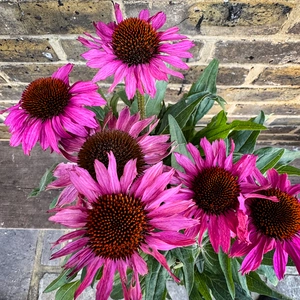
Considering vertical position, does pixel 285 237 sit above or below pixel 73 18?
below

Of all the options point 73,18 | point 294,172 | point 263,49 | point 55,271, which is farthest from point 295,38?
point 55,271

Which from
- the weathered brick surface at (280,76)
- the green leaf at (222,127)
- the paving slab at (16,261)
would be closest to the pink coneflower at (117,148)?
the green leaf at (222,127)

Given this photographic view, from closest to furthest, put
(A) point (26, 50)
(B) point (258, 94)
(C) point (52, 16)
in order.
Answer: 1. (C) point (52, 16)
2. (A) point (26, 50)
3. (B) point (258, 94)

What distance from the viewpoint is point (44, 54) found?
83cm

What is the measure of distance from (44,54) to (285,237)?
2.22 feet

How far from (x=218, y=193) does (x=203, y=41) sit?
1.56 feet

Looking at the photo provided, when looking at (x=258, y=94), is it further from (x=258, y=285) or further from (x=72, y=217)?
(x=72, y=217)

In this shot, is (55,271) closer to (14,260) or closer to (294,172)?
(14,260)

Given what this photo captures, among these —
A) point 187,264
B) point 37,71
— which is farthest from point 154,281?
point 37,71

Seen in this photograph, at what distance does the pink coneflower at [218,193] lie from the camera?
15.1 inches

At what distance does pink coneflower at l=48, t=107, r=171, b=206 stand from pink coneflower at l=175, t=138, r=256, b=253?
4cm

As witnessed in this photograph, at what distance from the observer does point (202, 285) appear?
0.53 meters

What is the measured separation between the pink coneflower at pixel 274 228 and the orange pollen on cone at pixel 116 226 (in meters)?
0.12

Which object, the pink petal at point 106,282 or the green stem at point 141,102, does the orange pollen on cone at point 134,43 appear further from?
the pink petal at point 106,282
